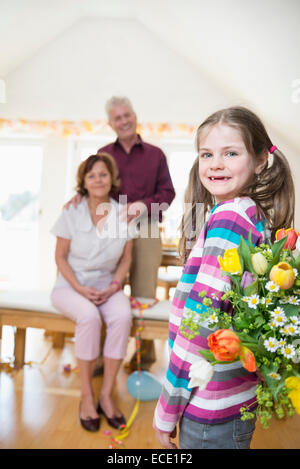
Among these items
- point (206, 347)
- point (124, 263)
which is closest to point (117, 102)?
point (124, 263)

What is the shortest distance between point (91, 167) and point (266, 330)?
2.67 feet

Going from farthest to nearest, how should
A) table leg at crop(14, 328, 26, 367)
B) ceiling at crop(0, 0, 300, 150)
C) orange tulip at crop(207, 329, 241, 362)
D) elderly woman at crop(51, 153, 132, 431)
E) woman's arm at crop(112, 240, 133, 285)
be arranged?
1. table leg at crop(14, 328, 26, 367)
2. woman's arm at crop(112, 240, 133, 285)
3. elderly woman at crop(51, 153, 132, 431)
4. ceiling at crop(0, 0, 300, 150)
5. orange tulip at crop(207, 329, 241, 362)

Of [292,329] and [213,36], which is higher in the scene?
[213,36]

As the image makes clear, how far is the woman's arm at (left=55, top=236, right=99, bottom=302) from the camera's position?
1106mm

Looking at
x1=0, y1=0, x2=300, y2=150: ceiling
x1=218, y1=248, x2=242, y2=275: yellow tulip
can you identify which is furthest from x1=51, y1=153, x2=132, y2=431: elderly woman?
x1=218, y1=248, x2=242, y2=275: yellow tulip

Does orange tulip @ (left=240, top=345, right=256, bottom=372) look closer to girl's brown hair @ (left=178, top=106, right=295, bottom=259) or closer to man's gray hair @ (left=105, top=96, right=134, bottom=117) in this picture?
girl's brown hair @ (left=178, top=106, right=295, bottom=259)

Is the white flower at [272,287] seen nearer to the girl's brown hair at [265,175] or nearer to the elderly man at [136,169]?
the girl's brown hair at [265,175]

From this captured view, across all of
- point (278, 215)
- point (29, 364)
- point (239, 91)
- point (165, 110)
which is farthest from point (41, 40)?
point (29, 364)

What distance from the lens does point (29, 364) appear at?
52.6 inches

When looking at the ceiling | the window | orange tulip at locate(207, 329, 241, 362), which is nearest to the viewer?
orange tulip at locate(207, 329, 241, 362)

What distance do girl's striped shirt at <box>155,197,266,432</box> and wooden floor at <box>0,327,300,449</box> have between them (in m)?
0.14

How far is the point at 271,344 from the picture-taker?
0.31m

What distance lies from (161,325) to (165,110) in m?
0.65

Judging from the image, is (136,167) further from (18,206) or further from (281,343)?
(281,343)
